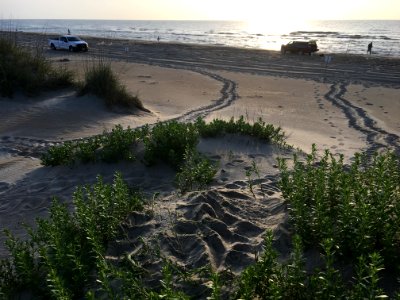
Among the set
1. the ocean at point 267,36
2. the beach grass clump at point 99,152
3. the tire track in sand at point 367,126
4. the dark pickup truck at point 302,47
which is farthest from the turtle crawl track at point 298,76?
the dark pickup truck at point 302,47

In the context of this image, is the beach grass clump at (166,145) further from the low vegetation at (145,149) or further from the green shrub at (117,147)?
the green shrub at (117,147)

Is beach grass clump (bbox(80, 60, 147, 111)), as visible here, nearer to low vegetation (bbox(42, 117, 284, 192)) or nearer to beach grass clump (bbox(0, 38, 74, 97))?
beach grass clump (bbox(0, 38, 74, 97))

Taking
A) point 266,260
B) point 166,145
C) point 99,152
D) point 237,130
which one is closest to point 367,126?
point 237,130

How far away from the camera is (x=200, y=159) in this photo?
18.9 feet

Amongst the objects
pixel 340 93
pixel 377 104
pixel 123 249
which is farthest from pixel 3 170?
pixel 340 93

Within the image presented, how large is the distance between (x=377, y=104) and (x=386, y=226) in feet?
36.5

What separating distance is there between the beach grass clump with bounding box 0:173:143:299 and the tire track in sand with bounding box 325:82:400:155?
5960 mm

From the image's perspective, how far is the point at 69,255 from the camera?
288 cm

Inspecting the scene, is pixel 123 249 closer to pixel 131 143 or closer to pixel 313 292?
pixel 313 292

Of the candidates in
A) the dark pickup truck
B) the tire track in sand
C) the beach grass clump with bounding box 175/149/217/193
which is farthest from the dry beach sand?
the dark pickup truck

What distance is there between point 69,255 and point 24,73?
8635mm

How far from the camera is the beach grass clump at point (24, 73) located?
9.92 m

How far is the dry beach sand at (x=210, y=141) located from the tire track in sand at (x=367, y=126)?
4 cm

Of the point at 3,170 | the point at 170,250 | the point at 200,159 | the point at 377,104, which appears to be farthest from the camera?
the point at 377,104
